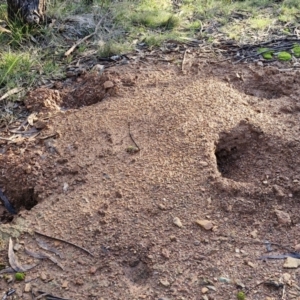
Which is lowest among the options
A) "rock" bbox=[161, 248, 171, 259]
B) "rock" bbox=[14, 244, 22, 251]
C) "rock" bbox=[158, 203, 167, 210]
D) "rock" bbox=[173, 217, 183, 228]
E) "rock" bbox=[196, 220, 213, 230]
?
"rock" bbox=[14, 244, 22, 251]

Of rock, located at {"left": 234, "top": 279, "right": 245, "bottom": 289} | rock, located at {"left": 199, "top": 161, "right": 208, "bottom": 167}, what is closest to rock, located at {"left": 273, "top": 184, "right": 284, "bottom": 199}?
rock, located at {"left": 199, "top": 161, "right": 208, "bottom": 167}

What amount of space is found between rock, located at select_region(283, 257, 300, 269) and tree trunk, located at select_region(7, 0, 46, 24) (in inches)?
129

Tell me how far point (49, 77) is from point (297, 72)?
6.52 ft

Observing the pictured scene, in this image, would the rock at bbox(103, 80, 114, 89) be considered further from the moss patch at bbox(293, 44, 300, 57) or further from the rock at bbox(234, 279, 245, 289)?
the rock at bbox(234, 279, 245, 289)

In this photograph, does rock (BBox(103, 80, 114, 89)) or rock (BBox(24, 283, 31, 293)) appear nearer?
rock (BBox(24, 283, 31, 293))

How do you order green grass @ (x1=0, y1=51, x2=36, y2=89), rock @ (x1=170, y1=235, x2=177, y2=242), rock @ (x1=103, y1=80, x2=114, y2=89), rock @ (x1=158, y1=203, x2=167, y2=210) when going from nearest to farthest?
rock @ (x1=170, y1=235, x2=177, y2=242)
rock @ (x1=158, y1=203, x2=167, y2=210)
rock @ (x1=103, y1=80, x2=114, y2=89)
green grass @ (x1=0, y1=51, x2=36, y2=89)

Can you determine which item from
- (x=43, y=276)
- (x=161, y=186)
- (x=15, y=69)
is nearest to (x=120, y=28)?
(x=15, y=69)

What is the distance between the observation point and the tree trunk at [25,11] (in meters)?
4.59

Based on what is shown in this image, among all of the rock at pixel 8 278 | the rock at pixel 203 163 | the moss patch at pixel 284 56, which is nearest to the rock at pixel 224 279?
the rock at pixel 203 163

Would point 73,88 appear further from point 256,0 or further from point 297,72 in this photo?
point 256,0

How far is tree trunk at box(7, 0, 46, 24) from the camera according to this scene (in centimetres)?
459

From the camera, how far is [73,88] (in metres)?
3.98

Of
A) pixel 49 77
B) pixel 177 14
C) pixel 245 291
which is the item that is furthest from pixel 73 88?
pixel 245 291

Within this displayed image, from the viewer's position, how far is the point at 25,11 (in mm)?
4613
